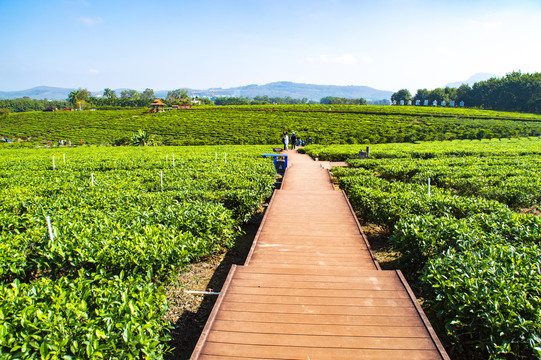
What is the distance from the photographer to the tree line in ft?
254

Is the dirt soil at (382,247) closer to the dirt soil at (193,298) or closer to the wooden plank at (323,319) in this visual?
the wooden plank at (323,319)

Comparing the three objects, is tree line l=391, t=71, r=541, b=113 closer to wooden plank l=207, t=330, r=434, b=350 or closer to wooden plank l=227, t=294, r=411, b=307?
wooden plank l=227, t=294, r=411, b=307

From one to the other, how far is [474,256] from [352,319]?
205 centimetres

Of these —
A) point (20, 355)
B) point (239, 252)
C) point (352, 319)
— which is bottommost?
point (239, 252)

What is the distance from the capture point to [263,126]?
47.6 metres

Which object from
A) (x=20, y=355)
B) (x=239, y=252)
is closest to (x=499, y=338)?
(x=20, y=355)

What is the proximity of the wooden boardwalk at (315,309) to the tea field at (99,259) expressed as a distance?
0.84m

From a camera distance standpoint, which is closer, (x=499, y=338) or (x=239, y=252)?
(x=499, y=338)

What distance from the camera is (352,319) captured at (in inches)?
153

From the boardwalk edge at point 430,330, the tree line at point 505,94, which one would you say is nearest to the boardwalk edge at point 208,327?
the boardwalk edge at point 430,330

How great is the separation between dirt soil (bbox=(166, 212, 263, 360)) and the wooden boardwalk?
850mm

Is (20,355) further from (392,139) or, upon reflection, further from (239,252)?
(392,139)

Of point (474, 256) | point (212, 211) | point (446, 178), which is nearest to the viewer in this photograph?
point (474, 256)

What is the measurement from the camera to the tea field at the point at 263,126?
38.8m
